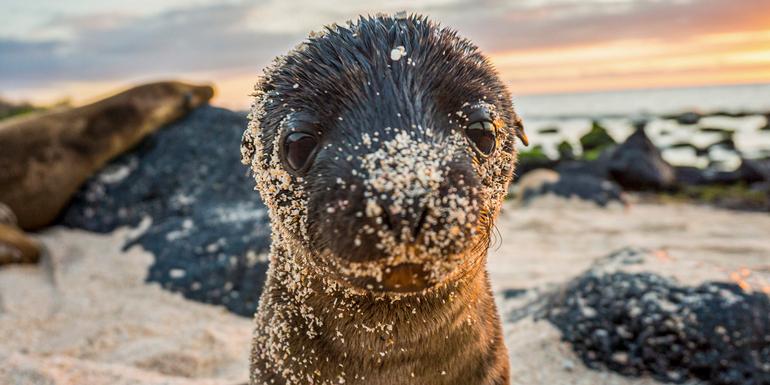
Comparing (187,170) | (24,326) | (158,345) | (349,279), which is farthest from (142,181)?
(349,279)

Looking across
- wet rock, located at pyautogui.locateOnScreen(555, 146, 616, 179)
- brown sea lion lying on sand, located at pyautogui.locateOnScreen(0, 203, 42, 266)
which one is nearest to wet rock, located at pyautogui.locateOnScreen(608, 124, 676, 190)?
wet rock, located at pyautogui.locateOnScreen(555, 146, 616, 179)

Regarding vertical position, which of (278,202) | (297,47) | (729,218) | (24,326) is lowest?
(729,218)

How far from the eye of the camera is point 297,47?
210 centimetres

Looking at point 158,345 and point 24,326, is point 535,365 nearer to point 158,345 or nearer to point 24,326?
point 158,345

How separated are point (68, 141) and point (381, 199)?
6.58 meters

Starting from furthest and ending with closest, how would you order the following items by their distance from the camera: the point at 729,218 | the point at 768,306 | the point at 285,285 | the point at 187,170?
1. the point at 729,218
2. the point at 187,170
3. the point at 768,306
4. the point at 285,285

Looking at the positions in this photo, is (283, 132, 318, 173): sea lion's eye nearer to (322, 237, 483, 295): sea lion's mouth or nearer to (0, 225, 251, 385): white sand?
(322, 237, 483, 295): sea lion's mouth

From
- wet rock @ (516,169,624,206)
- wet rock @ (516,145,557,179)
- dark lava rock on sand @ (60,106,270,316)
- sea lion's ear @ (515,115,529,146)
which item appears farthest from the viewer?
wet rock @ (516,145,557,179)

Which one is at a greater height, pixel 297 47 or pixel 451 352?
pixel 297 47

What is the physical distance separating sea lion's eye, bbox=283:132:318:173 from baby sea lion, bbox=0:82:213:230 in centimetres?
592

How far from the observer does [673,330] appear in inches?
143

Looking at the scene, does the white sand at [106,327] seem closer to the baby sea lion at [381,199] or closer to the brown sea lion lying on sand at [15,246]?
the brown sea lion lying on sand at [15,246]

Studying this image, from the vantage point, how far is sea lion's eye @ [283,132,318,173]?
1.85 m

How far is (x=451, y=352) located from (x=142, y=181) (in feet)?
18.1
